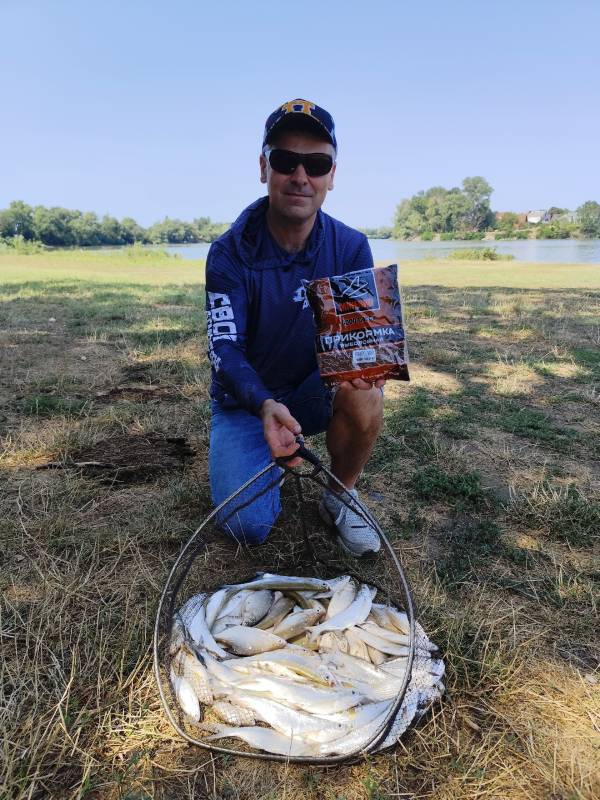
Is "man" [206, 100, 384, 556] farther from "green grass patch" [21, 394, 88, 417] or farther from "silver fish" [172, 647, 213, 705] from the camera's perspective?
"green grass patch" [21, 394, 88, 417]

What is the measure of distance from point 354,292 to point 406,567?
1.27 meters

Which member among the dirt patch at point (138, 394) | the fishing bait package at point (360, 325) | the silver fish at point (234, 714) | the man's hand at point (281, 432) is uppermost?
the fishing bait package at point (360, 325)

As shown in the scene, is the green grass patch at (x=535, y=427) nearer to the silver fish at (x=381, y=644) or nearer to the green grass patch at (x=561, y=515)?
the green grass patch at (x=561, y=515)

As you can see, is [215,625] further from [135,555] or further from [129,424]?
[129,424]

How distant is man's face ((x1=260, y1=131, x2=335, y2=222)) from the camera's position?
238cm

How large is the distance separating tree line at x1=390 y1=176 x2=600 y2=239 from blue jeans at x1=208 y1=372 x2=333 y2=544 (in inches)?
3337

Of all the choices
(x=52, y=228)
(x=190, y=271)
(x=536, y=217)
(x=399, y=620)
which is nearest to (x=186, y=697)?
(x=399, y=620)

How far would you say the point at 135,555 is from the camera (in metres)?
2.39

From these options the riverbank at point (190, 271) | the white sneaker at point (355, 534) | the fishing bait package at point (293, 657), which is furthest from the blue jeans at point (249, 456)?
the riverbank at point (190, 271)

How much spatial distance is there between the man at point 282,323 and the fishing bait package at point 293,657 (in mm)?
336

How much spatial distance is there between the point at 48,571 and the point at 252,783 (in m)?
1.29

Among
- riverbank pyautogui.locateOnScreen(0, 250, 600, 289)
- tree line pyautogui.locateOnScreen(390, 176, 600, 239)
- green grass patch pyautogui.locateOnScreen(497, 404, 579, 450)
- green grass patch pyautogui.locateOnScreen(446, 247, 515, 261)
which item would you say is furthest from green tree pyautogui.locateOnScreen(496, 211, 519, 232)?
green grass patch pyautogui.locateOnScreen(497, 404, 579, 450)

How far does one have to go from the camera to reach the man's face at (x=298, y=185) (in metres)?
2.38

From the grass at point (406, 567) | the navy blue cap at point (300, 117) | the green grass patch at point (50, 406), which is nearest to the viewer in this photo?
the grass at point (406, 567)
